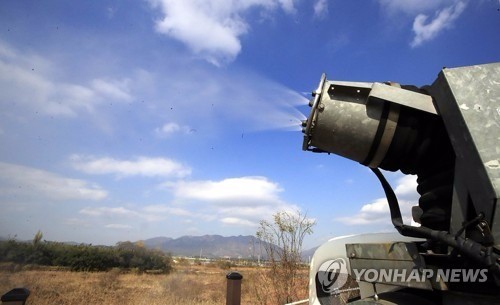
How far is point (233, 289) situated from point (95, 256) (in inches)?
1373

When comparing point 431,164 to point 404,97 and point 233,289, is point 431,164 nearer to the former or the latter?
point 404,97

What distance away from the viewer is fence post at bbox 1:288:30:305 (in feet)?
18.1

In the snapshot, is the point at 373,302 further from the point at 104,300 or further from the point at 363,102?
the point at 104,300

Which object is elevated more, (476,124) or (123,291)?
(476,124)

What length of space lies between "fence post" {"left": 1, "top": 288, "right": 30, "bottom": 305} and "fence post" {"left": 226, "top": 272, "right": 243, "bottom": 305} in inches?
194

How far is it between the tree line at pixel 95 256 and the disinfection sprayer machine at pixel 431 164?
104 feet

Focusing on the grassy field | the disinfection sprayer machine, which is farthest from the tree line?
the disinfection sprayer machine

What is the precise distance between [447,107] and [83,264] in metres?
41.7

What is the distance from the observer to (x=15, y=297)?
557cm

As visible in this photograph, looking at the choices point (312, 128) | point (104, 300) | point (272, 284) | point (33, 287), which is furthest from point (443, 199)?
point (33, 287)

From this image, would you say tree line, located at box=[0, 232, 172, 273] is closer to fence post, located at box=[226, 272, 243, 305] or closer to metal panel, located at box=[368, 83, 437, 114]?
fence post, located at box=[226, 272, 243, 305]

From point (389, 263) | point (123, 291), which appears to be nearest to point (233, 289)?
point (389, 263)

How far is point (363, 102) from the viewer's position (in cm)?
263

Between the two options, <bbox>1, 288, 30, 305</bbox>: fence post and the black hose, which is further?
<bbox>1, 288, 30, 305</bbox>: fence post
